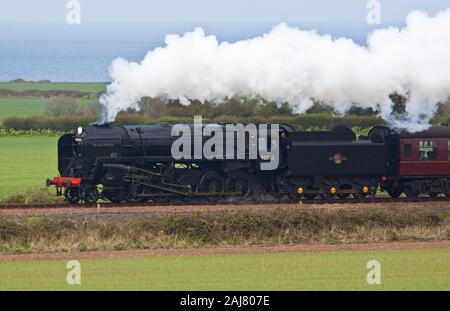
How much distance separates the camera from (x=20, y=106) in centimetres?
12612

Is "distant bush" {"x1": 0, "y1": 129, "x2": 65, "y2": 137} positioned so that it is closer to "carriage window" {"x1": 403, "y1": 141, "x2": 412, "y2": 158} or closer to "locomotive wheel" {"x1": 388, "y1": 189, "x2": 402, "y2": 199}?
"locomotive wheel" {"x1": 388, "y1": 189, "x2": 402, "y2": 199}

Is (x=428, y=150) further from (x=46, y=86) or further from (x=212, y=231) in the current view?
(x=46, y=86)

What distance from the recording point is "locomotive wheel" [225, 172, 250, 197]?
1449 inches

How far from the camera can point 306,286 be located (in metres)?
22.4

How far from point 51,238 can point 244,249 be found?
5.46 metres

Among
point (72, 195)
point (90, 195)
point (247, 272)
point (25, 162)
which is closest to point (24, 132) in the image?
point (25, 162)

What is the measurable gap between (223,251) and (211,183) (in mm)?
9303

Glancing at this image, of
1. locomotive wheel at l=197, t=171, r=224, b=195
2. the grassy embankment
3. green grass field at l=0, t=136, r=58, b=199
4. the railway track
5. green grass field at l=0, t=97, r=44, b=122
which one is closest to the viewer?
the grassy embankment

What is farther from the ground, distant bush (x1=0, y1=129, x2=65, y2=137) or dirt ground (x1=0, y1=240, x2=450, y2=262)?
distant bush (x1=0, y1=129, x2=65, y2=137)

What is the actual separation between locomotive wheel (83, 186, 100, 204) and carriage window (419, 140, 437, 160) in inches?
475

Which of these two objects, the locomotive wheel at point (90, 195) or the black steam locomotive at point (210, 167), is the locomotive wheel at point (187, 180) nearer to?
the black steam locomotive at point (210, 167)

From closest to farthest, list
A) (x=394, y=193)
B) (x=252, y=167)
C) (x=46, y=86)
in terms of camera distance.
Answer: (x=252, y=167)
(x=394, y=193)
(x=46, y=86)

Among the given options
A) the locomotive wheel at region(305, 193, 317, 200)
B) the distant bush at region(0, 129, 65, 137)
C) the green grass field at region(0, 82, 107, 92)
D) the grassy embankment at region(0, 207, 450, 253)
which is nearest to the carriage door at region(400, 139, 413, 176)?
the locomotive wheel at region(305, 193, 317, 200)
